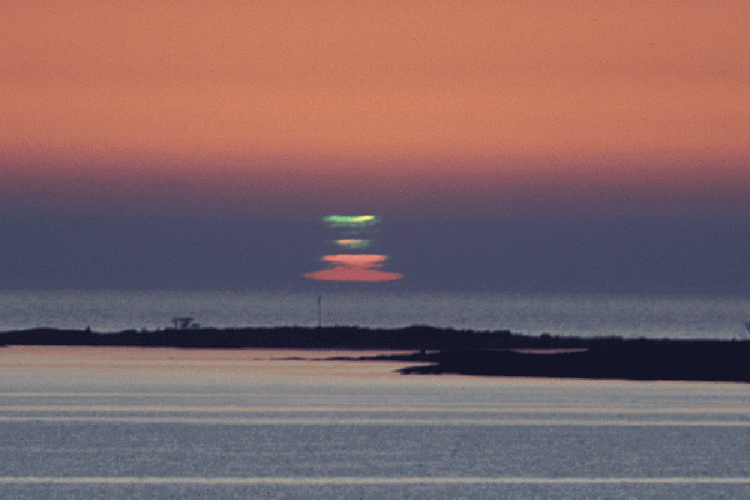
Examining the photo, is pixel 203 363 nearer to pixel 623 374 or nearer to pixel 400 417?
pixel 623 374

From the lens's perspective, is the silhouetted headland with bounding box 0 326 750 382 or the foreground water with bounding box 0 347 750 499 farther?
the silhouetted headland with bounding box 0 326 750 382

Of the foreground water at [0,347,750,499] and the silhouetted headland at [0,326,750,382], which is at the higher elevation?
the silhouetted headland at [0,326,750,382]

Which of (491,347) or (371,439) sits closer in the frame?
(371,439)

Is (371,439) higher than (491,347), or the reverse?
(491,347)
